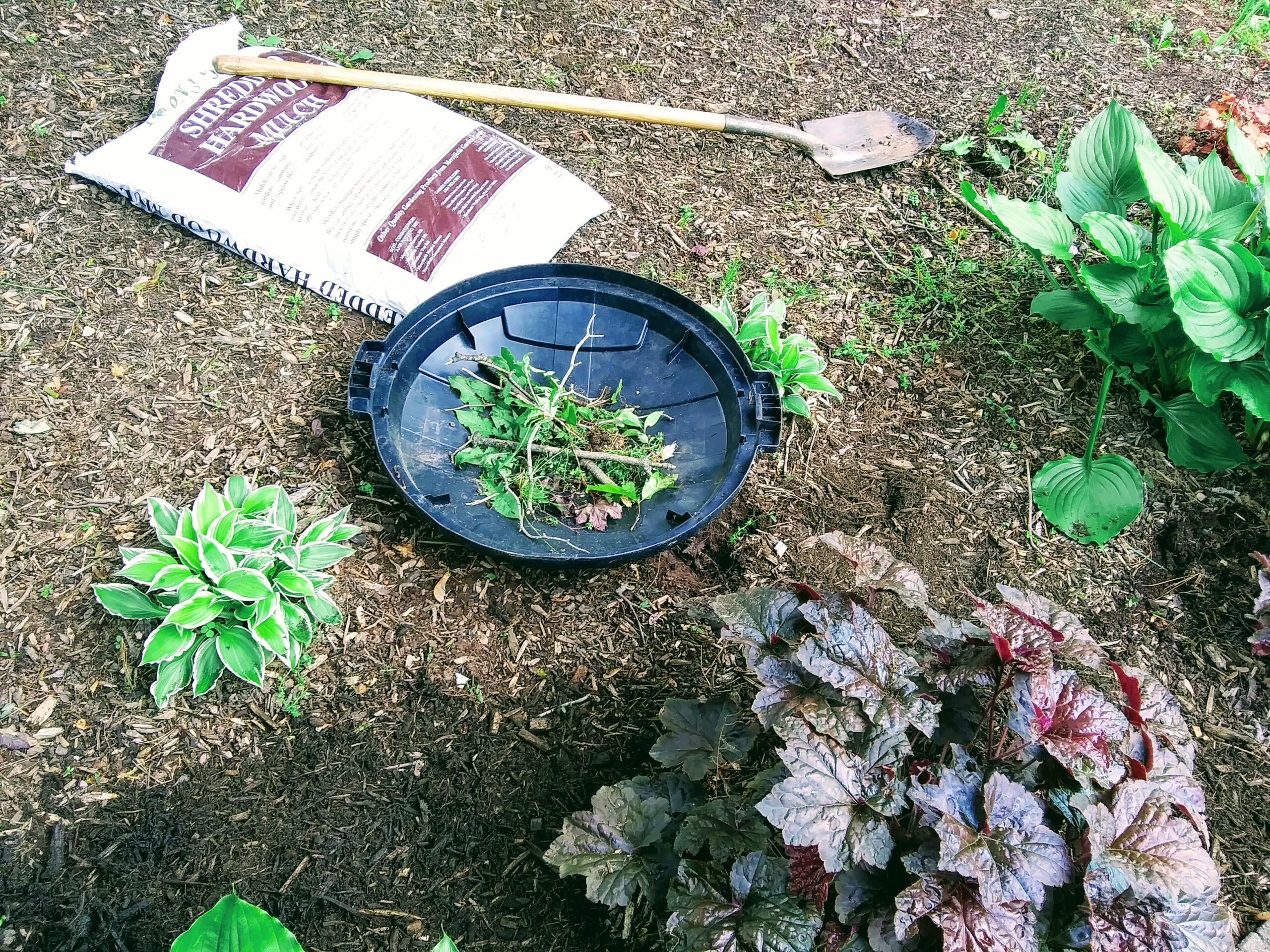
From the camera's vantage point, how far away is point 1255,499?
2307 millimetres

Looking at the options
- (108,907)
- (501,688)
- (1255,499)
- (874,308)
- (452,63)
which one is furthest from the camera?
(452,63)

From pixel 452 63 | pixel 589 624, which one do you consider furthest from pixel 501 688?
pixel 452 63

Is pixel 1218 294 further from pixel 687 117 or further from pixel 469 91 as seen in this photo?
pixel 469 91

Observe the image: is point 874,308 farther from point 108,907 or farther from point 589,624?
point 108,907

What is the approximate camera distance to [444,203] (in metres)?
2.48

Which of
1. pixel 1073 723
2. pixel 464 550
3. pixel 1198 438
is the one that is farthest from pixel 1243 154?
pixel 464 550

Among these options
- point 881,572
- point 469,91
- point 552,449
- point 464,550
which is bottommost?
point 464,550

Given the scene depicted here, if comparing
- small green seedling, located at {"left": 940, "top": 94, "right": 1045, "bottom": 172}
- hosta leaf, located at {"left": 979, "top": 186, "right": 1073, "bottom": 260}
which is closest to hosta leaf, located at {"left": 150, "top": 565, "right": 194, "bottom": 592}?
hosta leaf, located at {"left": 979, "top": 186, "right": 1073, "bottom": 260}

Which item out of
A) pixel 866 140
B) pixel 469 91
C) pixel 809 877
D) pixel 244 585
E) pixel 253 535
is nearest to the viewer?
pixel 809 877

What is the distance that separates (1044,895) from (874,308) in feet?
6.05

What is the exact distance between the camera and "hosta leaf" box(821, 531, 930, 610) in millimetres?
1571

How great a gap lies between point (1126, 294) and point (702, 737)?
1.62 meters

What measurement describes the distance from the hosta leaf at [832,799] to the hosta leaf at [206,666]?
1.23 m

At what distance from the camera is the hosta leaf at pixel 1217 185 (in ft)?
7.52
